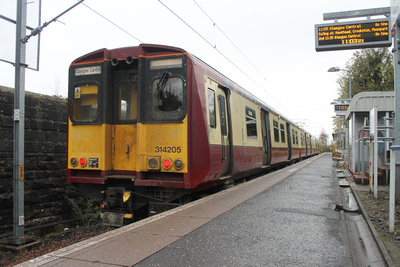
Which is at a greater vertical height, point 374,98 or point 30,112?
point 374,98

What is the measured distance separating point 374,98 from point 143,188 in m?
8.13

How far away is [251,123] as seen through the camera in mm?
9633

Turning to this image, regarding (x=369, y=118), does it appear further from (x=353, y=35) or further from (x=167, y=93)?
(x=167, y=93)

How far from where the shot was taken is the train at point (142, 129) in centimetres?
554

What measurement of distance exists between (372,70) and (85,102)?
25772mm

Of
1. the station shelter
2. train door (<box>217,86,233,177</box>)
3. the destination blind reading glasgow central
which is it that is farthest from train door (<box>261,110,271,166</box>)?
train door (<box>217,86,233,177</box>)

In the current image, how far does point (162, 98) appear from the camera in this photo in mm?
5746

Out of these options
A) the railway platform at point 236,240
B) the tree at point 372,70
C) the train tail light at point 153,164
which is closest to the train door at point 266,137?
the railway platform at point 236,240

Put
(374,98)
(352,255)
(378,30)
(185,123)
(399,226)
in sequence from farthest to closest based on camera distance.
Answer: (374,98) → (378,30) → (185,123) → (399,226) → (352,255)

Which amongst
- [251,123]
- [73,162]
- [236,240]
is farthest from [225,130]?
[236,240]

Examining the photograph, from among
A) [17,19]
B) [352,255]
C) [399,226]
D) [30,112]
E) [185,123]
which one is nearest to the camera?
[352,255]

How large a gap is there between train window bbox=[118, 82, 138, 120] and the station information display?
21.1ft

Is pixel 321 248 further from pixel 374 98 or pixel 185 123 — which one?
pixel 374 98

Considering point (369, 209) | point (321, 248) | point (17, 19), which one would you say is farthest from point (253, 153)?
point (17, 19)
